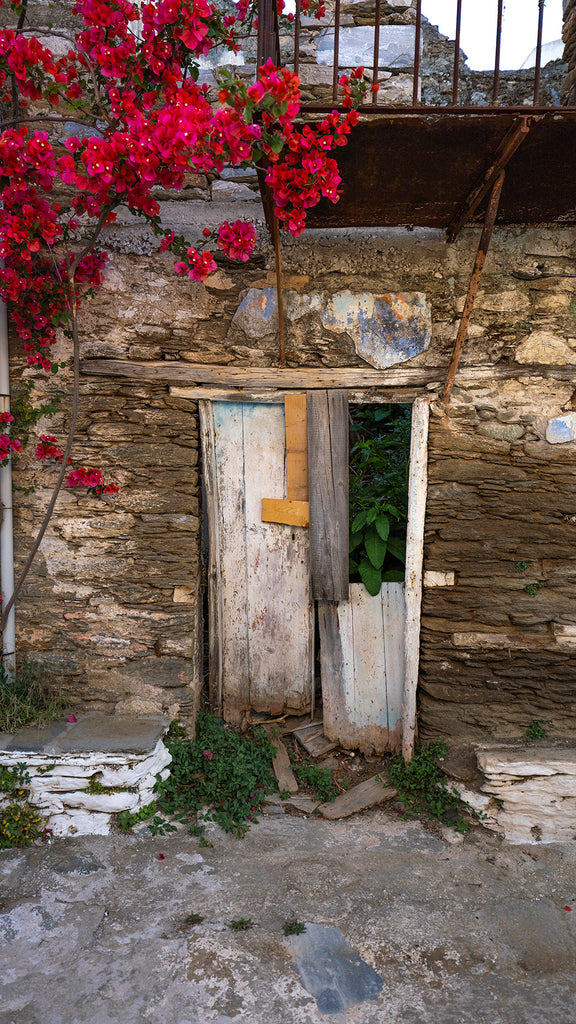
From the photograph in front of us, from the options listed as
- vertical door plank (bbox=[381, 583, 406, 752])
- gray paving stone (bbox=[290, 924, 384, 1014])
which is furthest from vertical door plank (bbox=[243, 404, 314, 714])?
gray paving stone (bbox=[290, 924, 384, 1014])

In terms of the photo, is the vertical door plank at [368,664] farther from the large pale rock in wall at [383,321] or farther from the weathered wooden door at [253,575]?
the large pale rock in wall at [383,321]

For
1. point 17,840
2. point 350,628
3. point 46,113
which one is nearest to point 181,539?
point 350,628

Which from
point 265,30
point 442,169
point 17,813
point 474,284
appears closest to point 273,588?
point 17,813

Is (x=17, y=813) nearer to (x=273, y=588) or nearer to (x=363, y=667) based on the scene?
(x=273, y=588)

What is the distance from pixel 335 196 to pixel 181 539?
1.89 meters

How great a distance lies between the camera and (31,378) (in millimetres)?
3371

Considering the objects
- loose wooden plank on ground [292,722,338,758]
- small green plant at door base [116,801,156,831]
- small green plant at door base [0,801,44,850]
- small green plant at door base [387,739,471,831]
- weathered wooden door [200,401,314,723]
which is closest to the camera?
small green plant at door base [0,801,44,850]

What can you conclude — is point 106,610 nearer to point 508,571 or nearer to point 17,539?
point 17,539

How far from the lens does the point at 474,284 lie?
3.08 meters

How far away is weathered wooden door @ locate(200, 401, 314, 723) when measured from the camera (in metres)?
3.61

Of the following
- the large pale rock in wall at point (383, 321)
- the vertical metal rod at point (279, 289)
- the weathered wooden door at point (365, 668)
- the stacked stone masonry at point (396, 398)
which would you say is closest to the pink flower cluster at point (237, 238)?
the vertical metal rod at point (279, 289)

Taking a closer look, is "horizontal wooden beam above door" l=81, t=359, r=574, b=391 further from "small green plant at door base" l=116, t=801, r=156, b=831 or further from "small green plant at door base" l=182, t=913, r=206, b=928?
"small green plant at door base" l=182, t=913, r=206, b=928

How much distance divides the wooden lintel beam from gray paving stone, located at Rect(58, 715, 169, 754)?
3057 mm

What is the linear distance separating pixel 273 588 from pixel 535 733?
168 cm
